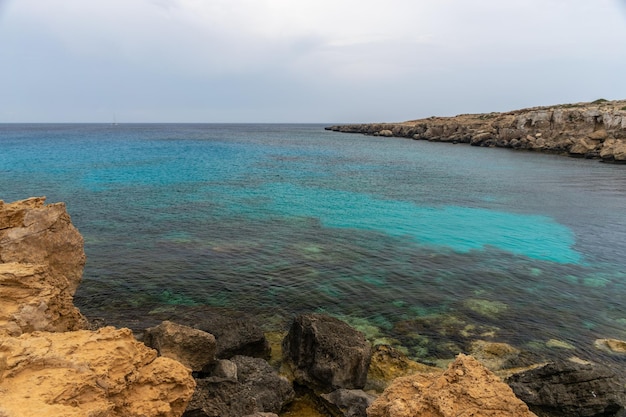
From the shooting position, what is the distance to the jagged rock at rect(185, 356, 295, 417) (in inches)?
444

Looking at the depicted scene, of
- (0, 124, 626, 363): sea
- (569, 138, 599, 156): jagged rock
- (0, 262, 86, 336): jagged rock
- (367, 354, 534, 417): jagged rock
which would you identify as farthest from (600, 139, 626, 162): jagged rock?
(0, 262, 86, 336): jagged rock

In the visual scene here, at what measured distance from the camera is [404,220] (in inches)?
1545

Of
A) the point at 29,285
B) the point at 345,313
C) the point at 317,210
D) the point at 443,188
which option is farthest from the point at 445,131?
the point at 29,285

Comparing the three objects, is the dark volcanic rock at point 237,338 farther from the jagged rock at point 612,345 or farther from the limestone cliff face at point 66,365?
the jagged rock at point 612,345

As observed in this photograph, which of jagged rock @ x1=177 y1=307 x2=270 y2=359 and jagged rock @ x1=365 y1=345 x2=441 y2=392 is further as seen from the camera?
jagged rock @ x1=177 y1=307 x2=270 y2=359

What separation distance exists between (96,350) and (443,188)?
179ft

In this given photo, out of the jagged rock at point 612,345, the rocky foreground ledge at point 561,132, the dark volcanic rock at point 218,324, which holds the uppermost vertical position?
the rocky foreground ledge at point 561,132

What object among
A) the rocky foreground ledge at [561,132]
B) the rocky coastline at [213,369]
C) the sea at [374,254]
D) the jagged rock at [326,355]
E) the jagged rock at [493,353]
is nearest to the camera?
the rocky coastline at [213,369]

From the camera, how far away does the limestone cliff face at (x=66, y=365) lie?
6723 millimetres

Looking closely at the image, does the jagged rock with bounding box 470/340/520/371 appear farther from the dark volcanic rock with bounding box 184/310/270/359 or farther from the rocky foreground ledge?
the rocky foreground ledge

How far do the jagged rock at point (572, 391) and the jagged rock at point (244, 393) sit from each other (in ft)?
26.5

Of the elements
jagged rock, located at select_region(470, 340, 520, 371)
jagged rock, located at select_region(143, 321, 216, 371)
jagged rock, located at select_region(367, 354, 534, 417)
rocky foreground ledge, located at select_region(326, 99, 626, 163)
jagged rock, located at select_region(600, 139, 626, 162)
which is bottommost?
jagged rock, located at select_region(470, 340, 520, 371)

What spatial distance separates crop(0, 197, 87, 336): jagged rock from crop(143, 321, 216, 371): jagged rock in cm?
264

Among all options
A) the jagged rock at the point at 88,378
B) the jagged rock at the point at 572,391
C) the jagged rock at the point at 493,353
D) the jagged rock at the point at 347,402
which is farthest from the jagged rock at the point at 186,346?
the jagged rock at the point at 493,353
